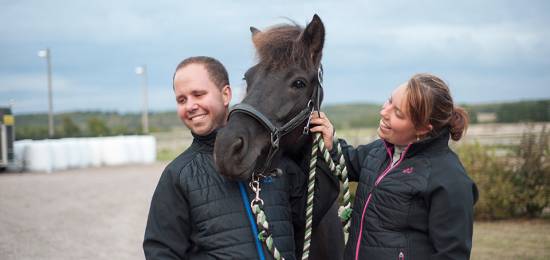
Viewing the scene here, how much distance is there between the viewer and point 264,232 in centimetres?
221

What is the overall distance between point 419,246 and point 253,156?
2.73ft

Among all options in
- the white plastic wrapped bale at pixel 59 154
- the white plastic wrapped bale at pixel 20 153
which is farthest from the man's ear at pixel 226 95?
the white plastic wrapped bale at pixel 59 154

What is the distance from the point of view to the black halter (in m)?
2.27

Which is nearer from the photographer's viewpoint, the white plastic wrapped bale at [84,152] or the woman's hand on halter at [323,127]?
the woman's hand on halter at [323,127]

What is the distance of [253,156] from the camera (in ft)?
7.17

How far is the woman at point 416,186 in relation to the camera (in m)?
2.29

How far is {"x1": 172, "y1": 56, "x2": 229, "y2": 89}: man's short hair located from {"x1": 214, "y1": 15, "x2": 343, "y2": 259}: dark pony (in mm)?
124

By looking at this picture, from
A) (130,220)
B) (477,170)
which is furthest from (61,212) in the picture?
(477,170)

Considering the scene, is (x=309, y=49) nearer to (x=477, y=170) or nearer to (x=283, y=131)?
(x=283, y=131)

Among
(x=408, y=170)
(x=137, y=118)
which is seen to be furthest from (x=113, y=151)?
(x=137, y=118)

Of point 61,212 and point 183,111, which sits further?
point 61,212

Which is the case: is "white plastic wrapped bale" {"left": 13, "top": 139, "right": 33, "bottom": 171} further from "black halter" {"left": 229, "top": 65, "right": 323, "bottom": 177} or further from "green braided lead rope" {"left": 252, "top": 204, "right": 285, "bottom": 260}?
"green braided lead rope" {"left": 252, "top": 204, "right": 285, "bottom": 260}

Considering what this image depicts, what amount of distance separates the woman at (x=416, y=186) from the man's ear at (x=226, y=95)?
40cm

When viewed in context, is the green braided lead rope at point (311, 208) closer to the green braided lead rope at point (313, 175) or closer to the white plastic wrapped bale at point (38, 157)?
the green braided lead rope at point (313, 175)
